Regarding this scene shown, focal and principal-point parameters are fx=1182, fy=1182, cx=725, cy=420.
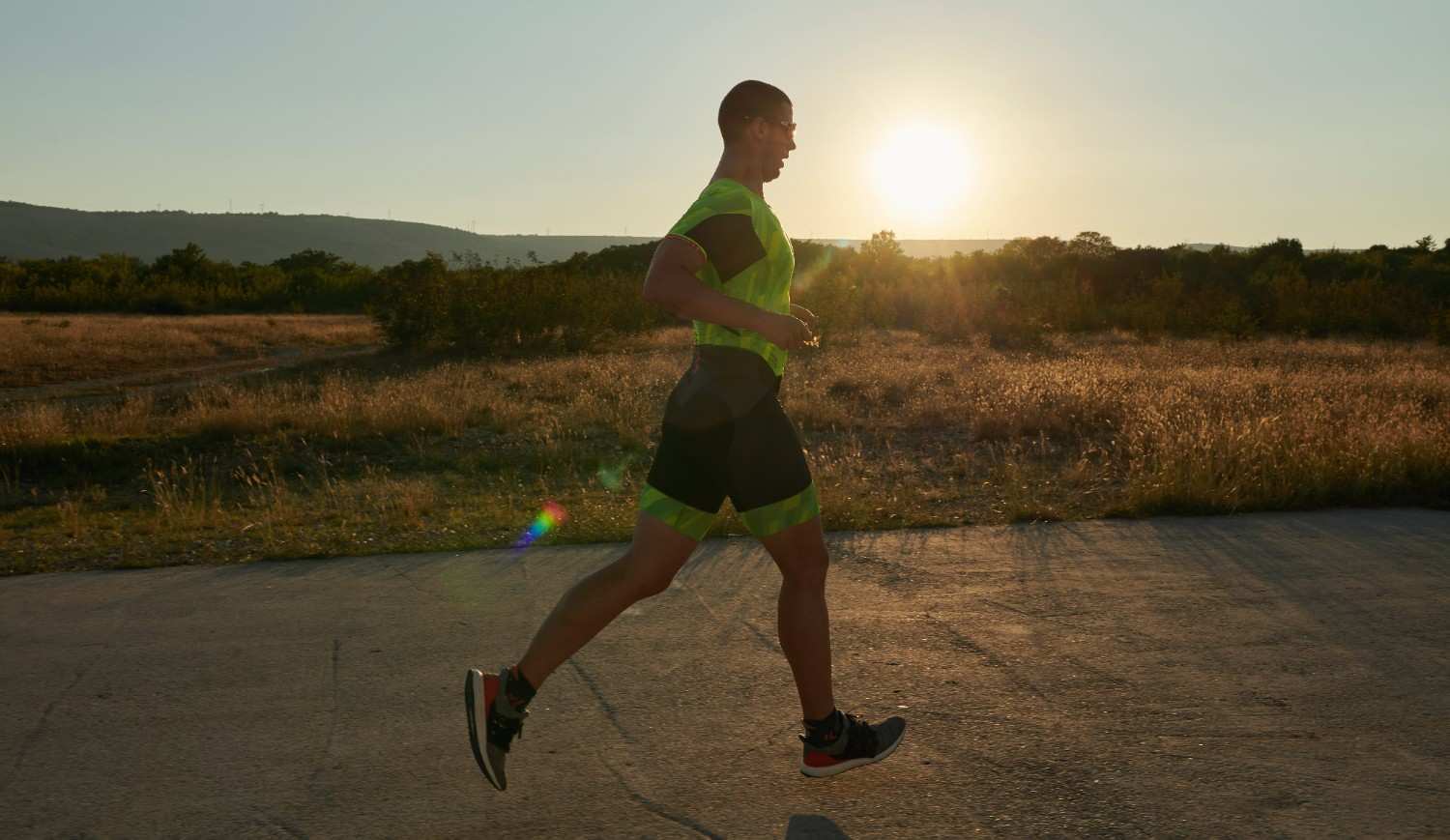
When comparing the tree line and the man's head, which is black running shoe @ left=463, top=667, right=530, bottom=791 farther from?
the tree line

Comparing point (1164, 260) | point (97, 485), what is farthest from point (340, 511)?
point (1164, 260)

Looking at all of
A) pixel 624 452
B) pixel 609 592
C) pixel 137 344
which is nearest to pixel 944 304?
pixel 137 344

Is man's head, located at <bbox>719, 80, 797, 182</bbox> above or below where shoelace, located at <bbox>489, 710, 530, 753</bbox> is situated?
above

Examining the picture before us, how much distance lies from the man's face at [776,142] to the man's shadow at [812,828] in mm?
1717

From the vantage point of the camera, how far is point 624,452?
10.5 metres

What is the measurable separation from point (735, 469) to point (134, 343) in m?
29.9

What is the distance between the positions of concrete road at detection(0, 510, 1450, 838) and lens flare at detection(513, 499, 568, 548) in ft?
1.65

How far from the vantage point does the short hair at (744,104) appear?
3.21 metres

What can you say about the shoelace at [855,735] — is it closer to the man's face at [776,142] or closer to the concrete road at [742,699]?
the concrete road at [742,699]

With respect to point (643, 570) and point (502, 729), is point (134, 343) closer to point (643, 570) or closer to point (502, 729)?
point (502, 729)

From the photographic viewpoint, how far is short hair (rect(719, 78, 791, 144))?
10.5 feet

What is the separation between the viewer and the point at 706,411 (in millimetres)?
3131

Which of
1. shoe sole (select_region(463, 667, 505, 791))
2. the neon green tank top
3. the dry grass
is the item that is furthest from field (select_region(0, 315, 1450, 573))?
the dry grass

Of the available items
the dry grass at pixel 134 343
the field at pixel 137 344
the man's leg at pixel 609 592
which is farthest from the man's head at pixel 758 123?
the dry grass at pixel 134 343
